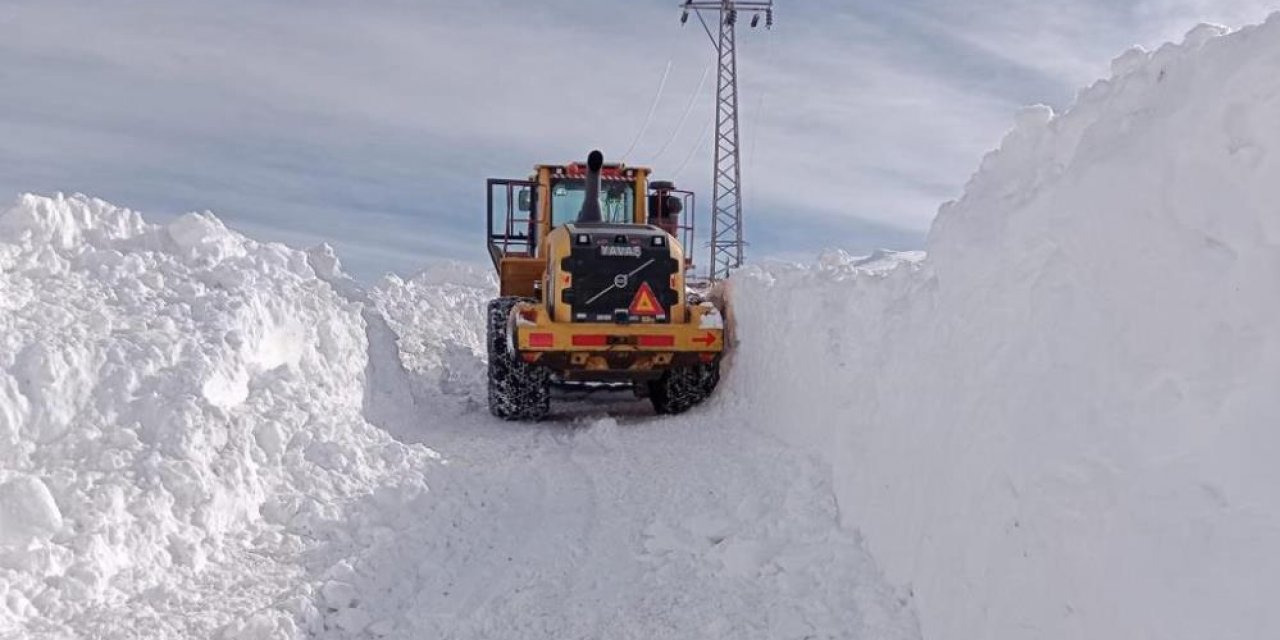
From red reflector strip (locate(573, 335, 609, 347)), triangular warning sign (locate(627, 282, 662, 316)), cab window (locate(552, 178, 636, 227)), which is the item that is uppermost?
cab window (locate(552, 178, 636, 227))

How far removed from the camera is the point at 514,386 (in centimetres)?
1152

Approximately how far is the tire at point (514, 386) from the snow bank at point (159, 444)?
2227 millimetres

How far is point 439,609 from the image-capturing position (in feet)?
19.0

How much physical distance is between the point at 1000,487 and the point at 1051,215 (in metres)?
1.38

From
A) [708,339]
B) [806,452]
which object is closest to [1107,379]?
[806,452]

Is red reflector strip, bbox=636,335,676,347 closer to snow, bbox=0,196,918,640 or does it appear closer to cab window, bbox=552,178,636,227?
snow, bbox=0,196,918,640

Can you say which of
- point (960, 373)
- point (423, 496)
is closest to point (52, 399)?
point (423, 496)

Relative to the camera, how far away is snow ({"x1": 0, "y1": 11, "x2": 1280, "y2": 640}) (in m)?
3.79

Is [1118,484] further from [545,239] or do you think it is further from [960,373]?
[545,239]

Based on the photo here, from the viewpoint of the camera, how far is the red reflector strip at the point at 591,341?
10.9 meters

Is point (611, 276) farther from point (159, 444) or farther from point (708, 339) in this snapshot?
point (159, 444)

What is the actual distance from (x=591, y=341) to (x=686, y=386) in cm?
139

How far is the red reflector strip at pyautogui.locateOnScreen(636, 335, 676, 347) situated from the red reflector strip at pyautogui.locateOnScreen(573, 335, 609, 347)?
36 cm

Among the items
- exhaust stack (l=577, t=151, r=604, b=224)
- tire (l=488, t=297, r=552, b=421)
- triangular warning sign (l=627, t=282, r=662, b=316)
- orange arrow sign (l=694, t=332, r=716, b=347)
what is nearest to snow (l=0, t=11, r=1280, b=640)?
orange arrow sign (l=694, t=332, r=716, b=347)
